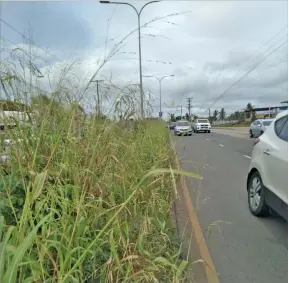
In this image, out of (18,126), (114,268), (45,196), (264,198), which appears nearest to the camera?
(114,268)

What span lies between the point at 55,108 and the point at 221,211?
3.39 metres

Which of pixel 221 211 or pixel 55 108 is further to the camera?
pixel 221 211

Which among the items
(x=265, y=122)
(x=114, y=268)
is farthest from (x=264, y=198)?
(x=265, y=122)

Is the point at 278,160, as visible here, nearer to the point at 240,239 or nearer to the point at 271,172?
the point at 271,172

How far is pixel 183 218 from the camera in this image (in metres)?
4.74

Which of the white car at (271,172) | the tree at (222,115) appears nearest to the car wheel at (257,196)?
the white car at (271,172)

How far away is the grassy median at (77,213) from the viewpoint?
2.02m

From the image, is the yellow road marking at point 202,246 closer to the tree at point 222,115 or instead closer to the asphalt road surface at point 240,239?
the asphalt road surface at point 240,239

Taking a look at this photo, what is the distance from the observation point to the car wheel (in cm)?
450

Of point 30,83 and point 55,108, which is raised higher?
point 30,83

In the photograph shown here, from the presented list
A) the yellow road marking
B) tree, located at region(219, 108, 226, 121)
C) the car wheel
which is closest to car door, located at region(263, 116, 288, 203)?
the car wheel

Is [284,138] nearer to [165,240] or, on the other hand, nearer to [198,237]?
[198,237]

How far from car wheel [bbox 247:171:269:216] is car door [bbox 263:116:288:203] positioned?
1.33 ft

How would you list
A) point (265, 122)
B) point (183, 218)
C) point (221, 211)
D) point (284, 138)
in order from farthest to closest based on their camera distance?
point (265, 122) → point (221, 211) → point (183, 218) → point (284, 138)
